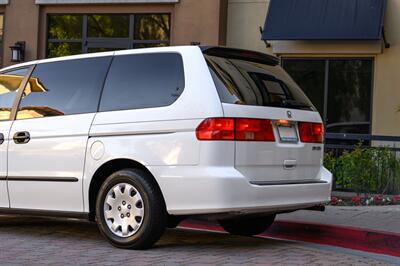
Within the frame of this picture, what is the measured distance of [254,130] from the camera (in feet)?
18.9

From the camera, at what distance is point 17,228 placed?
7691 mm

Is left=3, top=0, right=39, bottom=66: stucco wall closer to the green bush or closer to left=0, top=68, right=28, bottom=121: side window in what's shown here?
left=0, top=68, right=28, bottom=121: side window

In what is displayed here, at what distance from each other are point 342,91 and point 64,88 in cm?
836

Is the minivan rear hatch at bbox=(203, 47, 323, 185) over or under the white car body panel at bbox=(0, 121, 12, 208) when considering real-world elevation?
over

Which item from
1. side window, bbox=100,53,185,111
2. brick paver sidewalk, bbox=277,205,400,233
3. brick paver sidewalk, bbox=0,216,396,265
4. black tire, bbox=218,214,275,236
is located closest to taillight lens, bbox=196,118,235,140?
side window, bbox=100,53,185,111

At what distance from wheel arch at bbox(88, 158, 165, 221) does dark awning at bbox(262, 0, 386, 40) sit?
293 inches

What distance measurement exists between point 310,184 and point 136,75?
199cm

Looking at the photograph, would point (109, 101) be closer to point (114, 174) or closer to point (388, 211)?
point (114, 174)

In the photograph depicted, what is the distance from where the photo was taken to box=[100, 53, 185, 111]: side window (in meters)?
5.97

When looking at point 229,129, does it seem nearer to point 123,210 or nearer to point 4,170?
point 123,210

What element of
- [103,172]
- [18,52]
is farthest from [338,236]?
[18,52]

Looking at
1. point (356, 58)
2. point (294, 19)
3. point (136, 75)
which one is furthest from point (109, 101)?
point (356, 58)

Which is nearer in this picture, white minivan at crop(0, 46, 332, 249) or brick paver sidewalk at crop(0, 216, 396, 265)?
white minivan at crop(0, 46, 332, 249)

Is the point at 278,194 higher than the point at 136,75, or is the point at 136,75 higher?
the point at 136,75
